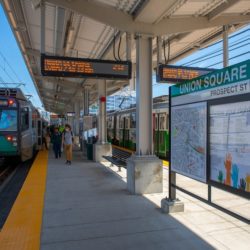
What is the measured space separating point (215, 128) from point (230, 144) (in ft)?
1.35

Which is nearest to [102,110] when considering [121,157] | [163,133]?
[163,133]

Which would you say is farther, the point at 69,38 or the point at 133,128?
the point at 133,128

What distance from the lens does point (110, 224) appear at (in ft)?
18.0

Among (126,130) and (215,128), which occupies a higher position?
(215,128)

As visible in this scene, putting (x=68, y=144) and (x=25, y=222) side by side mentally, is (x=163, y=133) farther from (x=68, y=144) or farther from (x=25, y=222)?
(x=25, y=222)

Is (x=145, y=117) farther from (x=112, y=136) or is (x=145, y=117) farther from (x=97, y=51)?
(x=112, y=136)

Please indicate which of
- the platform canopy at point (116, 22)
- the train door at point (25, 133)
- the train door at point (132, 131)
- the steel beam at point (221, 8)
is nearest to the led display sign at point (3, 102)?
the train door at point (25, 133)

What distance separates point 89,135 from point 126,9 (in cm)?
1083

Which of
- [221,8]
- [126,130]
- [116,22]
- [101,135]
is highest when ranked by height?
[221,8]

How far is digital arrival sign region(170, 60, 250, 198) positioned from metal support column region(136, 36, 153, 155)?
182 centimetres

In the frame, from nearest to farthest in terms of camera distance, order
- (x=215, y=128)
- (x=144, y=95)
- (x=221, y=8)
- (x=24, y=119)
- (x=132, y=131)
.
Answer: (x=215, y=128) < (x=144, y=95) < (x=221, y=8) < (x=24, y=119) < (x=132, y=131)

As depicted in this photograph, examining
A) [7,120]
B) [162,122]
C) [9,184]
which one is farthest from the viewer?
[162,122]

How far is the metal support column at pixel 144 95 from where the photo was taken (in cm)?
776

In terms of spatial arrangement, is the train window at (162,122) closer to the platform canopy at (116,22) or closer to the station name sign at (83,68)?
the platform canopy at (116,22)
